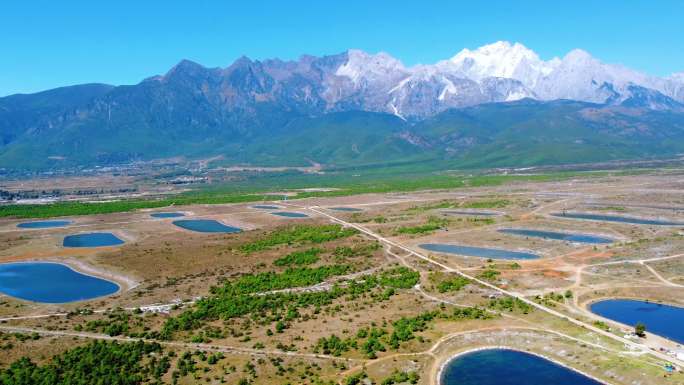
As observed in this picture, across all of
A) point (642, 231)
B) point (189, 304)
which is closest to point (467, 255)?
point (642, 231)

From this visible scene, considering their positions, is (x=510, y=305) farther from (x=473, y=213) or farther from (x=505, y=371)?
(x=473, y=213)

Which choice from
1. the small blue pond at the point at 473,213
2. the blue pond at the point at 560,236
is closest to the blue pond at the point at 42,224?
the small blue pond at the point at 473,213

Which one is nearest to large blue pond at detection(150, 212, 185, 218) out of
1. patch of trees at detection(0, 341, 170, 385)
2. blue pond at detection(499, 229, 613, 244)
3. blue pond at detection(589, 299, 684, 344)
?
blue pond at detection(499, 229, 613, 244)

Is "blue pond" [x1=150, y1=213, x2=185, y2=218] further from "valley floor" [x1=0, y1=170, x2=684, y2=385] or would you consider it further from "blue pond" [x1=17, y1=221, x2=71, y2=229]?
"valley floor" [x1=0, y1=170, x2=684, y2=385]

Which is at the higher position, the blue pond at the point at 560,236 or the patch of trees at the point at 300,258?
the blue pond at the point at 560,236

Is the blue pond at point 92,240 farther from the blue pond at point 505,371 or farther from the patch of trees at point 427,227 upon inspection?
the blue pond at point 505,371

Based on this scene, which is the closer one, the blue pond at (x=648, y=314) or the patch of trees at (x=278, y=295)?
the blue pond at (x=648, y=314)
